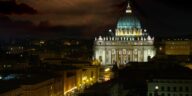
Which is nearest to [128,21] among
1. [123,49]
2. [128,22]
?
[128,22]

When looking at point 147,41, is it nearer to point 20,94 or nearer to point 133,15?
point 133,15

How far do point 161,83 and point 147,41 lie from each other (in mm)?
69501

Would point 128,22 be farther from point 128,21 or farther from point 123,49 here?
point 123,49

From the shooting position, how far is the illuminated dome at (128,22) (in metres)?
123

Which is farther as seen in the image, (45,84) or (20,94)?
(45,84)

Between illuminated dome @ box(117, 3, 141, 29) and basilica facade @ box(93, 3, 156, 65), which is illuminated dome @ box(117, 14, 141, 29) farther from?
basilica facade @ box(93, 3, 156, 65)

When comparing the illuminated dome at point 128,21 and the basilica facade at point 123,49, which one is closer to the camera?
the basilica facade at point 123,49

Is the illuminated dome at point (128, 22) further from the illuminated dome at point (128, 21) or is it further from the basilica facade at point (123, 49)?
the basilica facade at point (123, 49)

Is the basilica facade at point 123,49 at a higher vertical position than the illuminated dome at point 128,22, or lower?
lower

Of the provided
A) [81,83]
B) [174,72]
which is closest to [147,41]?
[81,83]

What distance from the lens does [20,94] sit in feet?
135

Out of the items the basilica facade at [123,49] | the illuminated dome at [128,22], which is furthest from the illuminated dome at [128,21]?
the basilica facade at [123,49]

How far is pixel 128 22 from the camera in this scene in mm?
124500

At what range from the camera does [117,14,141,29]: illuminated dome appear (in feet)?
404
